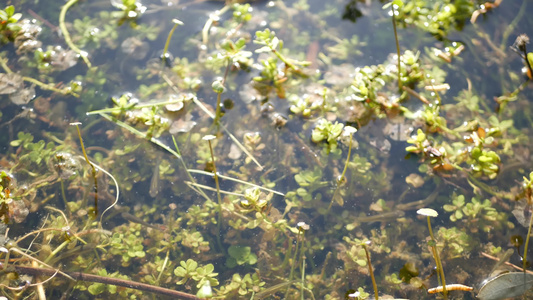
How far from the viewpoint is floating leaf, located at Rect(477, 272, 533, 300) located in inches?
80.5

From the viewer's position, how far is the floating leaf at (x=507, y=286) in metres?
2.04

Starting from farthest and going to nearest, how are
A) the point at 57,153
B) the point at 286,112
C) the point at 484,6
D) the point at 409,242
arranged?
the point at 484,6 → the point at 286,112 → the point at 57,153 → the point at 409,242

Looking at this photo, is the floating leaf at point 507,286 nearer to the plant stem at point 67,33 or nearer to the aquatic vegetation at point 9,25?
the plant stem at point 67,33

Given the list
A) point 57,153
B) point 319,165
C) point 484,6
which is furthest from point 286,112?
point 484,6

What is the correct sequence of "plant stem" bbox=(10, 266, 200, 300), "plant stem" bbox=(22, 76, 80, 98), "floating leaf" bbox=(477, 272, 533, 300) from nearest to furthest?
"floating leaf" bbox=(477, 272, 533, 300) → "plant stem" bbox=(10, 266, 200, 300) → "plant stem" bbox=(22, 76, 80, 98)

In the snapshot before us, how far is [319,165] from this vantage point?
2518 mm

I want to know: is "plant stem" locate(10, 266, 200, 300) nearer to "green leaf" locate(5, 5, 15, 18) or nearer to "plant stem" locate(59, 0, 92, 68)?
"plant stem" locate(59, 0, 92, 68)

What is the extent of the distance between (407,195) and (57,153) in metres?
2.21

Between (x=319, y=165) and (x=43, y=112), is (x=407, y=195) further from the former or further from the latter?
(x=43, y=112)

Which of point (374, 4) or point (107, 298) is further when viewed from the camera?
point (374, 4)

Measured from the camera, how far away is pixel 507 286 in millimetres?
2049

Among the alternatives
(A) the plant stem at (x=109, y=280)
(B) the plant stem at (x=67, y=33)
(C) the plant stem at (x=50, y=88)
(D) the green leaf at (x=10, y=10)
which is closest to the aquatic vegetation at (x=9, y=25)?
(D) the green leaf at (x=10, y=10)

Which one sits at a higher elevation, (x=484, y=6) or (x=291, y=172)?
(x=484, y=6)

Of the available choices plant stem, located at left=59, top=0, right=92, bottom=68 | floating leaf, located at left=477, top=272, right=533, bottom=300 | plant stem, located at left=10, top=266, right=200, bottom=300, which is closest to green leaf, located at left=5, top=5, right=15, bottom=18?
plant stem, located at left=59, top=0, right=92, bottom=68
